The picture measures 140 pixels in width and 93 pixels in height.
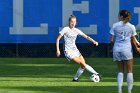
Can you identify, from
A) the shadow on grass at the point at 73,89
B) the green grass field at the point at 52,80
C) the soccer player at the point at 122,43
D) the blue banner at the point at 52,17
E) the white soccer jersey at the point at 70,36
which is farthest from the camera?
the blue banner at the point at 52,17

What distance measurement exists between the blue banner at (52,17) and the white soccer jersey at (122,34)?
1679 cm

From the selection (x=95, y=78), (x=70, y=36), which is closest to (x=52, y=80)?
(x=95, y=78)

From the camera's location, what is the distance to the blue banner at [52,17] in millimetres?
31188

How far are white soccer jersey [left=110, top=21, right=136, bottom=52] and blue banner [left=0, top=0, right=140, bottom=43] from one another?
16.8 metres

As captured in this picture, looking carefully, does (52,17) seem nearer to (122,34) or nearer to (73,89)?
(73,89)

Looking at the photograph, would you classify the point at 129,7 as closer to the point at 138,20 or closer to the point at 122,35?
the point at 138,20

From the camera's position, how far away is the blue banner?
3119 cm

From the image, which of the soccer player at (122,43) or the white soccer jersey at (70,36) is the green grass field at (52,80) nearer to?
the white soccer jersey at (70,36)

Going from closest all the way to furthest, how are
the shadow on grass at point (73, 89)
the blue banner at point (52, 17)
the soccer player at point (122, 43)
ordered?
the soccer player at point (122, 43), the shadow on grass at point (73, 89), the blue banner at point (52, 17)

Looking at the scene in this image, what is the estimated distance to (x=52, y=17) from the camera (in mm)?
31766

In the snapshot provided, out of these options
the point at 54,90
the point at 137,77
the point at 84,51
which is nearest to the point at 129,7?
the point at 84,51

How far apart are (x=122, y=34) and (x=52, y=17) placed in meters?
17.9

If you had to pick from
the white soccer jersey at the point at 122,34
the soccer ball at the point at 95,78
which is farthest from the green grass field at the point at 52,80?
the white soccer jersey at the point at 122,34

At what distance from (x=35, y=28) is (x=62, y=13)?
1.56 meters
